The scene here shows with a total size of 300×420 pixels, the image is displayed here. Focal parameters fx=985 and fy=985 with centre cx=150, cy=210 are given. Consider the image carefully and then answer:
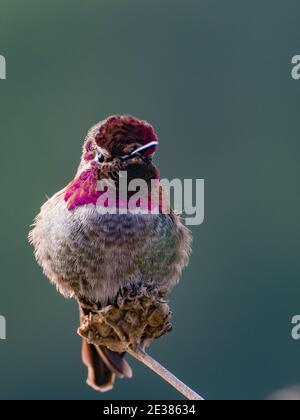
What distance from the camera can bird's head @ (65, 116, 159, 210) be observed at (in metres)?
3.65

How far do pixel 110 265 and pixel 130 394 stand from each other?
7.78m

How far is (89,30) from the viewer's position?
15219 mm

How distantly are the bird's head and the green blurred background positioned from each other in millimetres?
6962

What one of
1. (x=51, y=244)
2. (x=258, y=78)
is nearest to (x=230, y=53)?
(x=258, y=78)

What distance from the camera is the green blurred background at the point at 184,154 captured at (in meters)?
12.1

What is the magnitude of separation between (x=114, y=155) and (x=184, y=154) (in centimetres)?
904

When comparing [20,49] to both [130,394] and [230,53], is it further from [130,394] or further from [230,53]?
[130,394]

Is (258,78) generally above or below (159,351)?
above

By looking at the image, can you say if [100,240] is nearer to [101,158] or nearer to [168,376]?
[101,158]

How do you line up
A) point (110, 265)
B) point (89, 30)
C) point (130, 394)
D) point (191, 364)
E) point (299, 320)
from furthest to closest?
point (89, 30), point (191, 364), point (130, 394), point (299, 320), point (110, 265)

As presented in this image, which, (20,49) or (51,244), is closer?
(51,244)

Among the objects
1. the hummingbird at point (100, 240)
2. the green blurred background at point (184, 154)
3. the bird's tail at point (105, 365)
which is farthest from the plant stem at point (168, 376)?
the green blurred background at point (184, 154)

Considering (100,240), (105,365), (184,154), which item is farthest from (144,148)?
(184,154)

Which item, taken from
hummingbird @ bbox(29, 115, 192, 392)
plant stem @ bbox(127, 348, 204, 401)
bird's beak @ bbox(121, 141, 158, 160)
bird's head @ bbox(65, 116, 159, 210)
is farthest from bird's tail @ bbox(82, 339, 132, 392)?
bird's beak @ bbox(121, 141, 158, 160)
